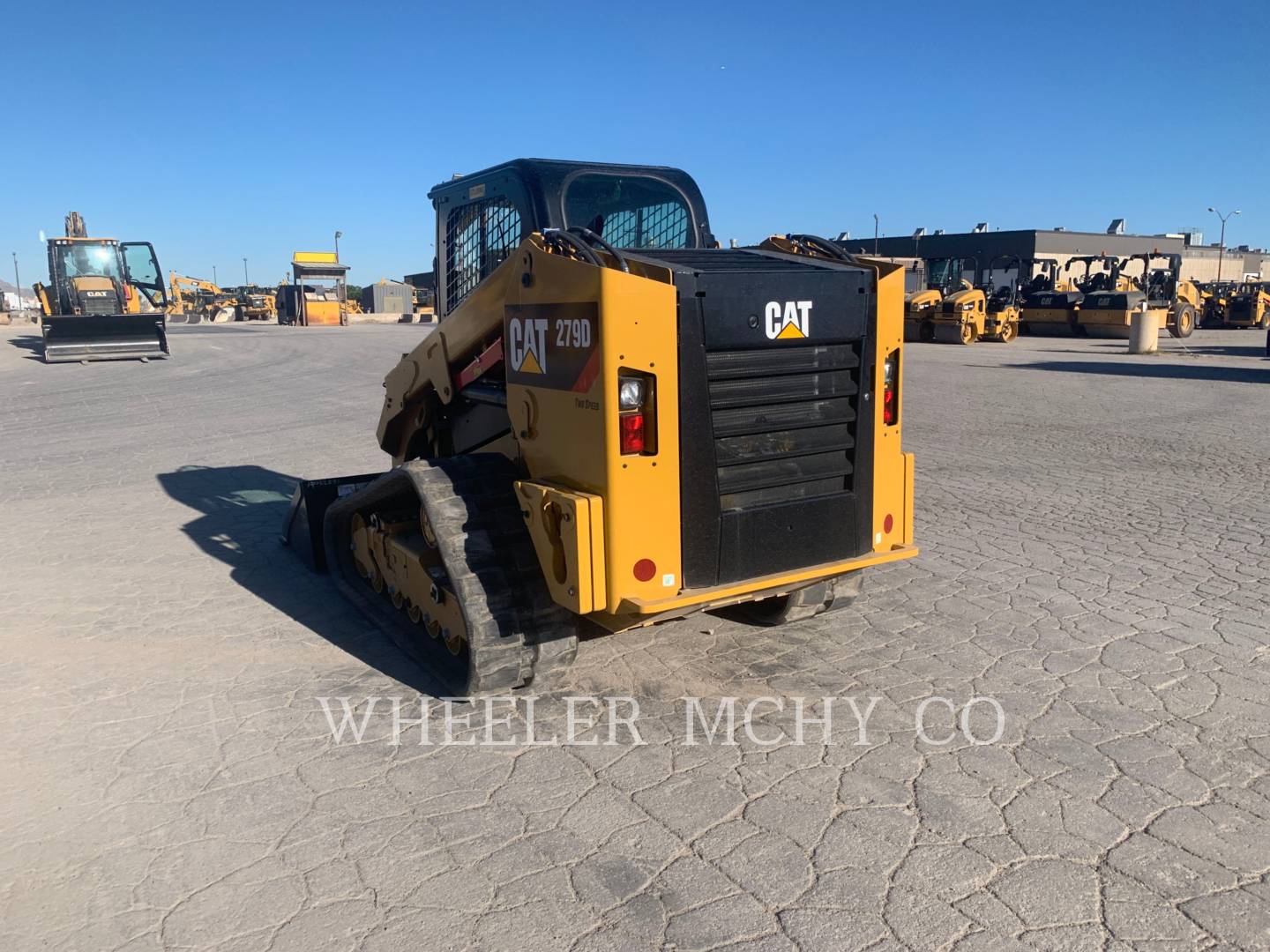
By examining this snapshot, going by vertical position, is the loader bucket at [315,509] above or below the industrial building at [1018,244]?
below

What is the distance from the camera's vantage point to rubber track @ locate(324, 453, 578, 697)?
4.09 meters

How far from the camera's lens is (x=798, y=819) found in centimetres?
331

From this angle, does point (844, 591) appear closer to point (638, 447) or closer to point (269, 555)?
point (638, 447)

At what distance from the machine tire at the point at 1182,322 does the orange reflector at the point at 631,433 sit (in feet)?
110

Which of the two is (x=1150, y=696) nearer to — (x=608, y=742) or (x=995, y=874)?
(x=995, y=874)

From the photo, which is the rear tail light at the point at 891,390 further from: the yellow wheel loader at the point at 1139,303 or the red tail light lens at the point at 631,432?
the yellow wheel loader at the point at 1139,303

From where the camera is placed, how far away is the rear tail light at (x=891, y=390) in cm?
442

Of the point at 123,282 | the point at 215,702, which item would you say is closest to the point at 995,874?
the point at 215,702

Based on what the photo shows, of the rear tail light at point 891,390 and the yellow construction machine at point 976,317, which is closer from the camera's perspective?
the rear tail light at point 891,390

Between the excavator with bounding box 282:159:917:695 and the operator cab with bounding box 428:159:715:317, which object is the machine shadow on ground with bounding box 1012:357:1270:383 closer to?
the operator cab with bounding box 428:159:715:317

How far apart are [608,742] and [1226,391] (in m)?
15.7

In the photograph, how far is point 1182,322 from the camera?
32062 mm

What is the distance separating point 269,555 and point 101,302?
2174 cm

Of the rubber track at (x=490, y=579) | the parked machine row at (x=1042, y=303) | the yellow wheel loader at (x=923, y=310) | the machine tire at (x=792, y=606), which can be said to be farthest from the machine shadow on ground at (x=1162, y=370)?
the rubber track at (x=490, y=579)
